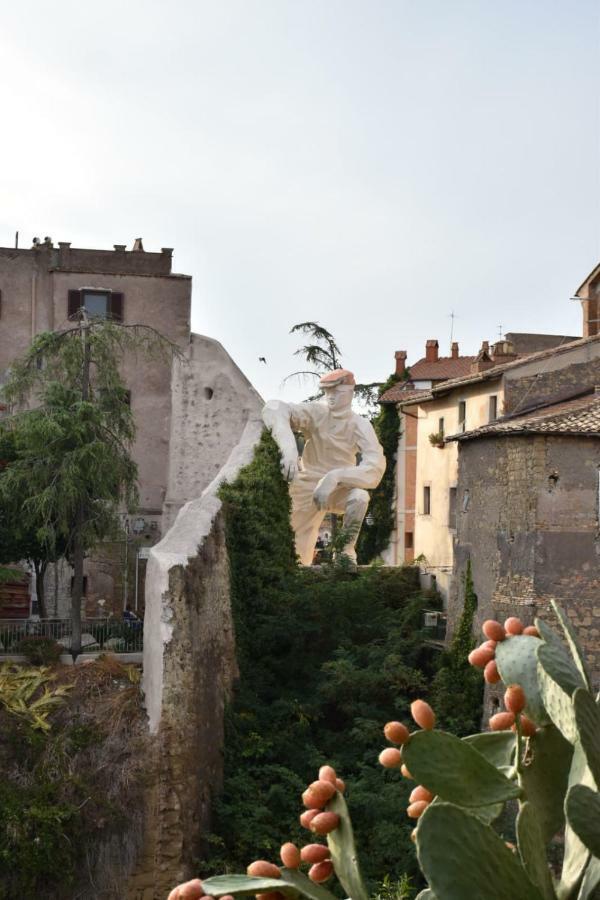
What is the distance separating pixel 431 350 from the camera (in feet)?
161

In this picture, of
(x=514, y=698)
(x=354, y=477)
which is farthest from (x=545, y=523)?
(x=514, y=698)

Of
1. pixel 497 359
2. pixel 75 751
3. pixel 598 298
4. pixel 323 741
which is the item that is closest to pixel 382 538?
pixel 497 359

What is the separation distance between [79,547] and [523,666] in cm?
1776

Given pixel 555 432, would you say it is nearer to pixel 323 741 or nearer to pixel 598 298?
pixel 323 741

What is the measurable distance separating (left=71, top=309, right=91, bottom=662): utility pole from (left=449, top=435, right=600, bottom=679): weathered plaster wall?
251 inches

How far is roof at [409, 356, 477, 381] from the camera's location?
46500mm

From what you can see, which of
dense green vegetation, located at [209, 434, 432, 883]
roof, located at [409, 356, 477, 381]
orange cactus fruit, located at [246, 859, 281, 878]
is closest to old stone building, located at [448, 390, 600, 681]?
dense green vegetation, located at [209, 434, 432, 883]

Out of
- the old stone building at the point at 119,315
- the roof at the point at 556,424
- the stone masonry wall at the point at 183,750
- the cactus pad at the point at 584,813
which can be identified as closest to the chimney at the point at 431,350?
the old stone building at the point at 119,315

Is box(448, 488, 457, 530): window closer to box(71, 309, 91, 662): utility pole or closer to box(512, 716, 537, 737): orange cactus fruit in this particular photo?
box(71, 309, 91, 662): utility pole

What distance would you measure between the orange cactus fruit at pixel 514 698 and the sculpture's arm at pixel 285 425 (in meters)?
16.3

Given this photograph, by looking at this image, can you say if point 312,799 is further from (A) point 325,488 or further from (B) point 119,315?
(B) point 119,315

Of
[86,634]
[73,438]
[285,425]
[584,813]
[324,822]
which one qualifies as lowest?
[86,634]

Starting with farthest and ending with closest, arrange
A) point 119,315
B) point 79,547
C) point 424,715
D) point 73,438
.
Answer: point 119,315 < point 73,438 < point 79,547 < point 424,715

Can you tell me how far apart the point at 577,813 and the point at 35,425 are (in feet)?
61.4
